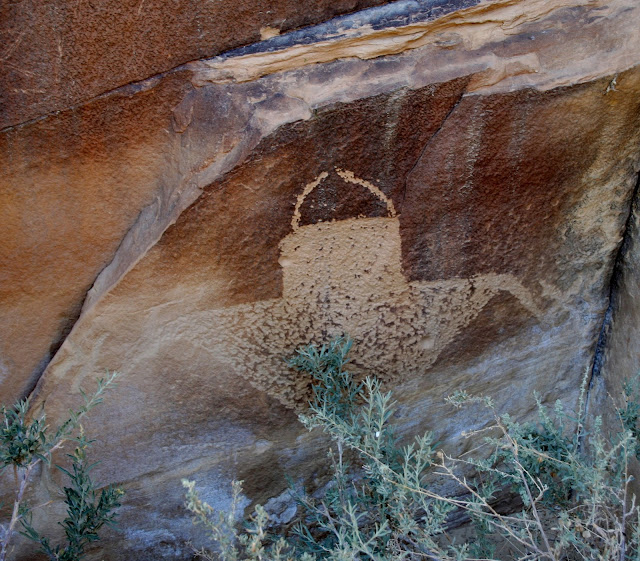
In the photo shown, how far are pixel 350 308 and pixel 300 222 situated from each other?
0.26 meters

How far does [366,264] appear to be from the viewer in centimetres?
135

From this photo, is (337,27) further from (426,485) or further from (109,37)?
(426,485)

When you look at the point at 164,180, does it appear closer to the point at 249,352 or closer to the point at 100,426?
the point at 249,352

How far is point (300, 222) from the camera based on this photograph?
126 centimetres

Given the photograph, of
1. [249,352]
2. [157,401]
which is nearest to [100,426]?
[157,401]

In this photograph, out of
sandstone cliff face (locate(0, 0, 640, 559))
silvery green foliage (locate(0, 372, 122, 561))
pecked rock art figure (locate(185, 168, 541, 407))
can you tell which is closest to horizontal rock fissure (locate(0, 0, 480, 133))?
sandstone cliff face (locate(0, 0, 640, 559))

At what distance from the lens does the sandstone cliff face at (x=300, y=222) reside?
3.85 feet

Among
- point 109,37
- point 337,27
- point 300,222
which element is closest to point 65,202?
point 109,37

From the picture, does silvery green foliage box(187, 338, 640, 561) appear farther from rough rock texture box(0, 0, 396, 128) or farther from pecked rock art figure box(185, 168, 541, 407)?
rough rock texture box(0, 0, 396, 128)

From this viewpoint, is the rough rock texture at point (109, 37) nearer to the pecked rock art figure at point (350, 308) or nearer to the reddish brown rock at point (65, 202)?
the reddish brown rock at point (65, 202)

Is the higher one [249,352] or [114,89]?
[114,89]

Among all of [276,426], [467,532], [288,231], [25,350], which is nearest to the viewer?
[288,231]

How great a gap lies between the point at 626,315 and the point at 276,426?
946mm

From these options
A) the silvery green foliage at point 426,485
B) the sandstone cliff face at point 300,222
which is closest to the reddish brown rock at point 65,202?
the sandstone cliff face at point 300,222
